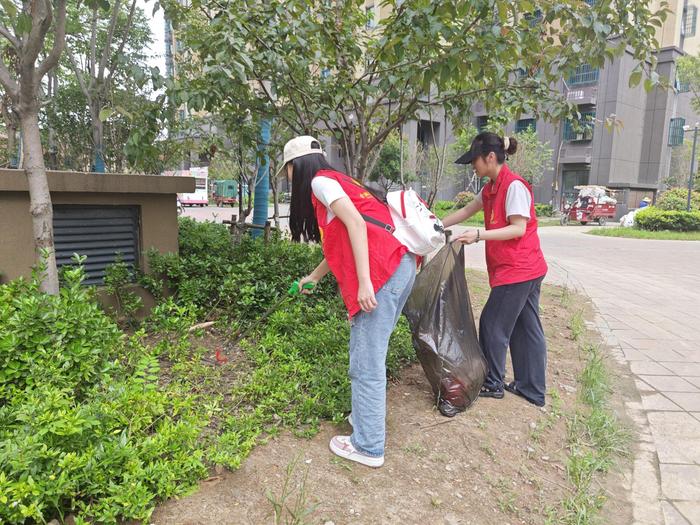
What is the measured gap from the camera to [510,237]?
2.93 m

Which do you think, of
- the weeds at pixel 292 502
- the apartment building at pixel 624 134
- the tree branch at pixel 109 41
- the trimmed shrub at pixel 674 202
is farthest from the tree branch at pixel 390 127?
the apartment building at pixel 624 134

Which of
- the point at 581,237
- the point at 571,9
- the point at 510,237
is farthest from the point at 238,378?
the point at 581,237

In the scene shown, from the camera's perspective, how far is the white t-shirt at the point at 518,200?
115 inches

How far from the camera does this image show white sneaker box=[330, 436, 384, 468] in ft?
7.89

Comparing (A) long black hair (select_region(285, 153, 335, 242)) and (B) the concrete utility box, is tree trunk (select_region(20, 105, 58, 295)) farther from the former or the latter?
(A) long black hair (select_region(285, 153, 335, 242))

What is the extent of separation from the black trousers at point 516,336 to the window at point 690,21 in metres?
40.8

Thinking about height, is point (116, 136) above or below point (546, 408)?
above

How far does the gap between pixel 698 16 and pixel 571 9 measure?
43.2 meters

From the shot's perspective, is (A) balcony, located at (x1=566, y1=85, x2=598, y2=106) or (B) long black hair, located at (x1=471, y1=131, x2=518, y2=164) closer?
(B) long black hair, located at (x1=471, y1=131, x2=518, y2=164)

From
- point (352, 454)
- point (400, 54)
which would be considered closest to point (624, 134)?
point (400, 54)

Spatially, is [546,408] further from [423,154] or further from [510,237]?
[423,154]

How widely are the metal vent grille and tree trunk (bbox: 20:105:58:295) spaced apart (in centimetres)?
112

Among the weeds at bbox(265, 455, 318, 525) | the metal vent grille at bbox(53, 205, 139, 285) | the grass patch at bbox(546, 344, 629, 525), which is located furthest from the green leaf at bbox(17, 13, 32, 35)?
the grass patch at bbox(546, 344, 629, 525)

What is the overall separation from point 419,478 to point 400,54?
2.77 m
